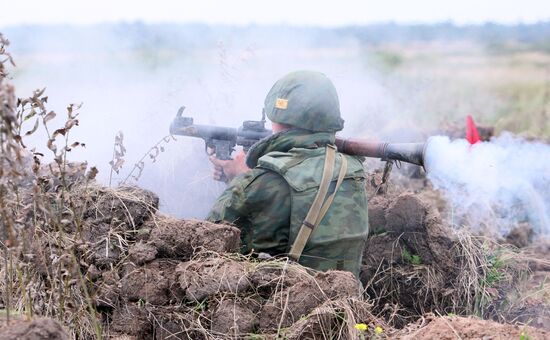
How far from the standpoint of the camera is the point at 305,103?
483cm

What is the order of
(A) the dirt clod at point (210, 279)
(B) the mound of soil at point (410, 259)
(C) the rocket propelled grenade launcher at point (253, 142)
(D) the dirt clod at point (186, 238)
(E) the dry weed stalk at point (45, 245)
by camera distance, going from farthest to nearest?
(B) the mound of soil at point (410, 259) → (C) the rocket propelled grenade launcher at point (253, 142) → (D) the dirt clod at point (186, 238) → (A) the dirt clod at point (210, 279) → (E) the dry weed stalk at point (45, 245)

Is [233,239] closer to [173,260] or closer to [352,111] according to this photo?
[173,260]

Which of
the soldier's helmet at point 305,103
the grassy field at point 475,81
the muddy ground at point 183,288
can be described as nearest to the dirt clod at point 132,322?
the muddy ground at point 183,288

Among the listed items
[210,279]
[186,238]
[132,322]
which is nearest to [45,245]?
[132,322]

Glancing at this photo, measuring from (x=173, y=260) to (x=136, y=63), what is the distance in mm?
6010

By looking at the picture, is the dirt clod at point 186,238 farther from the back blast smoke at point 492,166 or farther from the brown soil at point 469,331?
the back blast smoke at point 492,166

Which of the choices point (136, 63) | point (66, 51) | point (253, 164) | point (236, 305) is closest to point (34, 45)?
point (66, 51)

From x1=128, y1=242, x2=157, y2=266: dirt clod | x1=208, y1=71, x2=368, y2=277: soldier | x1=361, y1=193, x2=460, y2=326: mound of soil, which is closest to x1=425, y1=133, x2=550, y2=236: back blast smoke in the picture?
x1=361, y1=193, x2=460, y2=326: mound of soil

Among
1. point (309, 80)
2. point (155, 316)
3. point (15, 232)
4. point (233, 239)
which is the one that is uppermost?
point (309, 80)

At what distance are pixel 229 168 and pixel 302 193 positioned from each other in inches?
47.0

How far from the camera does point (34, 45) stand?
995cm

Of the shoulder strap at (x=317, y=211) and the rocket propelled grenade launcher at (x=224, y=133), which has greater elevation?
the rocket propelled grenade launcher at (x=224, y=133)

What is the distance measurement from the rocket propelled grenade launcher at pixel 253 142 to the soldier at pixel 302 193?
0.40 metres

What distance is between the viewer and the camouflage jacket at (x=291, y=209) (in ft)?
14.9
